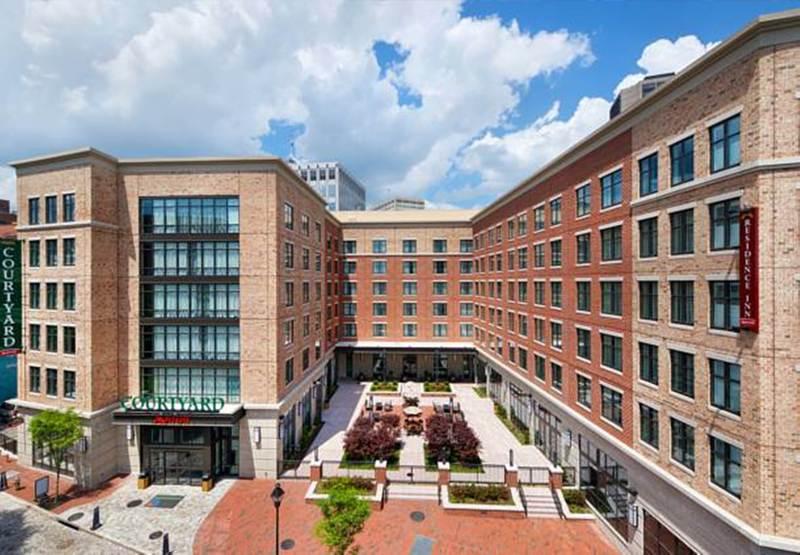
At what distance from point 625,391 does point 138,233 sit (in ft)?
90.8

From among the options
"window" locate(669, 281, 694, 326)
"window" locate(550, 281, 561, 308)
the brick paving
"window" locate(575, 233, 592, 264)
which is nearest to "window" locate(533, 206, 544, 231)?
"window" locate(550, 281, 561, 308)

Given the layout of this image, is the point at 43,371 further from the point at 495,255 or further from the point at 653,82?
the point at 653,82

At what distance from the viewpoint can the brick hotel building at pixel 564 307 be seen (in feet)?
34.3

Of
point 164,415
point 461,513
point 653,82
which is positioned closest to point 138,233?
point 164,415

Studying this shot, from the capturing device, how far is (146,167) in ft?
70.4

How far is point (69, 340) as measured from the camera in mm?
20656

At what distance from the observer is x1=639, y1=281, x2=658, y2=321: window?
14664 mm

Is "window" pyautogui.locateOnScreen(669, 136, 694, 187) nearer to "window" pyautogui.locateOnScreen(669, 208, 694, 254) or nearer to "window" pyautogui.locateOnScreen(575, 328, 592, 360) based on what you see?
"window" pyautogui.locateOnScreen(669, 208, 694, 254)

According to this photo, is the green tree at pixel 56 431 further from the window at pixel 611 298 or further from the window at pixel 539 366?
the window at pixel 611 298

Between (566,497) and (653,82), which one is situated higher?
(653,82)

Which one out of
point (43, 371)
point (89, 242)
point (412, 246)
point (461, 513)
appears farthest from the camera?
point (412, 246)

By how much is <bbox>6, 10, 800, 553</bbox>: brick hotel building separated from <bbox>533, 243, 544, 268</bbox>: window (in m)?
0.18

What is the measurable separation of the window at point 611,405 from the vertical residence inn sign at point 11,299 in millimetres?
33453

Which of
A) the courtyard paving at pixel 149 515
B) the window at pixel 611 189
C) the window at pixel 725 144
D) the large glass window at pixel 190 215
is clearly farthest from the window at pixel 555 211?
the courtyard paving at pixel 149 515
